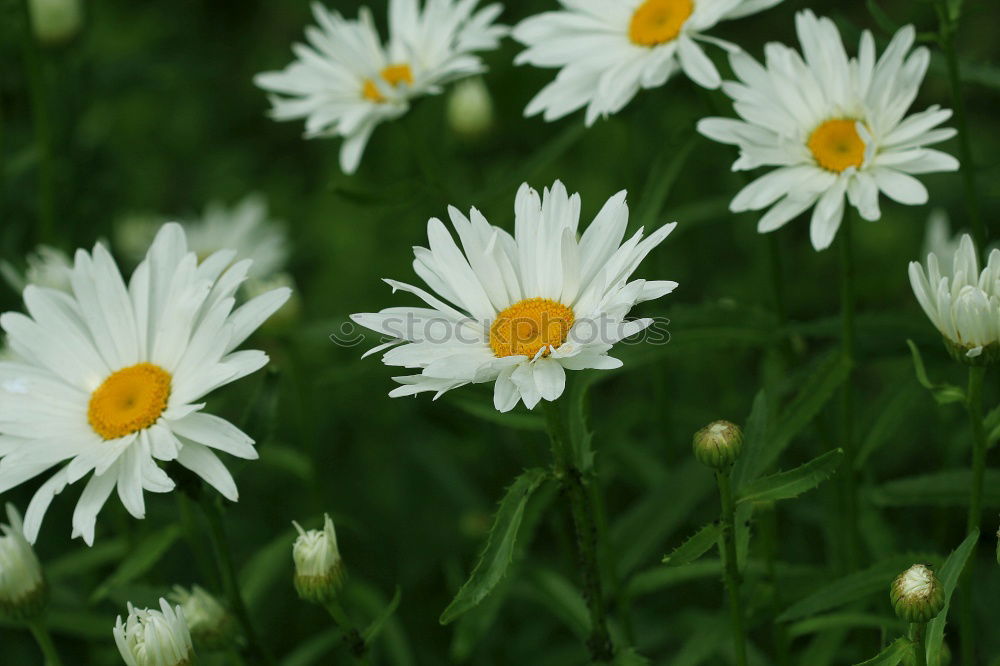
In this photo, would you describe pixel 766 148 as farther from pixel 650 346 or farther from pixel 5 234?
pixel 5 234

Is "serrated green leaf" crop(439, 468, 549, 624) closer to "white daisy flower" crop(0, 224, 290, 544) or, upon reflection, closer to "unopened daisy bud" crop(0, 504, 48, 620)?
"white daisy flower" crop(0, 224, 290, 544)

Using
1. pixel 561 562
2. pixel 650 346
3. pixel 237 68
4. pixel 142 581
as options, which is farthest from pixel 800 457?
pixel 237 68

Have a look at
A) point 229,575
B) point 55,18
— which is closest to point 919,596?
point 229,575

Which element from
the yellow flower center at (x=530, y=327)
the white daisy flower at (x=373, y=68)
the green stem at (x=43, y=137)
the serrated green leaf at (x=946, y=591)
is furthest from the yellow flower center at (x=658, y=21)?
the green stem at (x=43, y=137)

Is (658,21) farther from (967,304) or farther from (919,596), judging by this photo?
(919,596)

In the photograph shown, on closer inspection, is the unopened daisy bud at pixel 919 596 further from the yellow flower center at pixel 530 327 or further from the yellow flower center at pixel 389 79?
the yellow flower center at pixel 389 79
